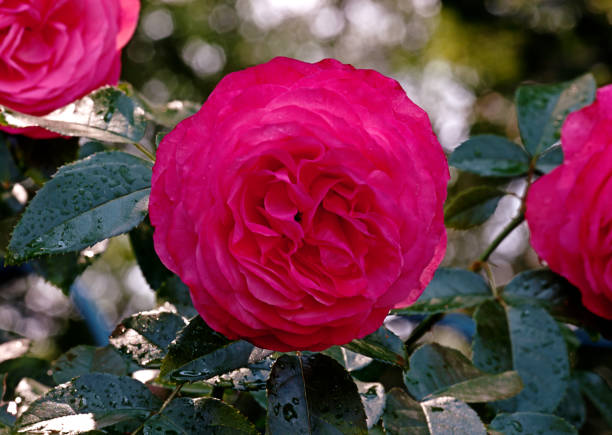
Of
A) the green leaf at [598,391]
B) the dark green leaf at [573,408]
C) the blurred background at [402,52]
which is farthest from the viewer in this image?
the blurred background at [402,52]

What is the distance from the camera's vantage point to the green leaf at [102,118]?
46 cm

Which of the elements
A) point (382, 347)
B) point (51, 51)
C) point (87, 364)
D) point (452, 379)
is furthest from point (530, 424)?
point (51, 51)

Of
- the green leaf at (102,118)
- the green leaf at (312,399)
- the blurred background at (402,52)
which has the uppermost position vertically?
the green leaf at (102,118)

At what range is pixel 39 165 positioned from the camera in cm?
60

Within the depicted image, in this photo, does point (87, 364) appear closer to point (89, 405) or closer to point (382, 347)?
point (89, 405)

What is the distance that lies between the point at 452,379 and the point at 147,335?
0.25 metres

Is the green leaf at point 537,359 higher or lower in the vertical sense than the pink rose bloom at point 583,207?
lower

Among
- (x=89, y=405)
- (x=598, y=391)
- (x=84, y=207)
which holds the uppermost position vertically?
(x=84, y=207)

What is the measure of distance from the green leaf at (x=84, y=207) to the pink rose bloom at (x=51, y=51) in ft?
0.44

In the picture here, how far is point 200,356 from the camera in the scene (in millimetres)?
350

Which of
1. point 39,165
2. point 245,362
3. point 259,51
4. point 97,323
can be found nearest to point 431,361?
point 245,362

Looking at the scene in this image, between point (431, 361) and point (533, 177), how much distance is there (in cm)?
27

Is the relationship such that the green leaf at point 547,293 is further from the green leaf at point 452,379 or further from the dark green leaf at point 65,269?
the dark green leaf at point 65,269

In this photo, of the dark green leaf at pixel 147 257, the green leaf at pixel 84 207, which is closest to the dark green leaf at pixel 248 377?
the green leaf at pixel 84 207
